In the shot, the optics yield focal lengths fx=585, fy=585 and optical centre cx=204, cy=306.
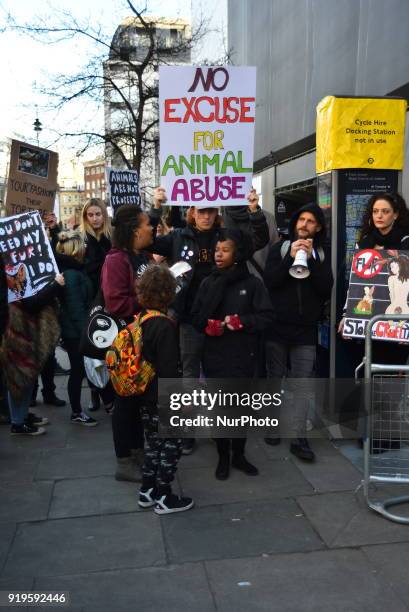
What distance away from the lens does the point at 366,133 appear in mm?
5020

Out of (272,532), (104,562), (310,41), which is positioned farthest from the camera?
(310,41)

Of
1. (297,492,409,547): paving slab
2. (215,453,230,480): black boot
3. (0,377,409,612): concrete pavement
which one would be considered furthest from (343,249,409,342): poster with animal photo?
(215,453,230,480): black boot

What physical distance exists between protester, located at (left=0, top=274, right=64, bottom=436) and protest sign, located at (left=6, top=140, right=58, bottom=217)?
1166mm

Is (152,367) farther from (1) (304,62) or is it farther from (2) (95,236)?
(1) (304,62)

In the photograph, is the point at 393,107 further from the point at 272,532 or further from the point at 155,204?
the point at 272,532

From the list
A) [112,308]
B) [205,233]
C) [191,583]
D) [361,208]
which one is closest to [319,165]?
[361,208]

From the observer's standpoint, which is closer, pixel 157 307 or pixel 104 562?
pixel 104 562

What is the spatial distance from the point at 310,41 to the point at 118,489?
41.5ft

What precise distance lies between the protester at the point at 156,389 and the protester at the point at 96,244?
215cm

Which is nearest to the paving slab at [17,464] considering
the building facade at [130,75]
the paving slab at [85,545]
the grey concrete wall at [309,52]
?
the paving slab at [85,545]

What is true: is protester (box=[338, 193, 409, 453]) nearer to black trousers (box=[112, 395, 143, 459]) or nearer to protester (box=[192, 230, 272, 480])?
protester (box=[192, 230, 272, 480])

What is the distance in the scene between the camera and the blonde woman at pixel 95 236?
6.06 metres

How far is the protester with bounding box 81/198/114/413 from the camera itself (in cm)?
602

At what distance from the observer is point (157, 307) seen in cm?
372
